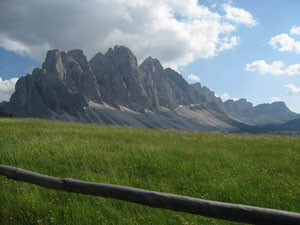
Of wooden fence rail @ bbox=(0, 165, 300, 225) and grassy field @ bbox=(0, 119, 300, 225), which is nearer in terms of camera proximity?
wooden fence rail @ bbox=(0, 165, 300, 225)

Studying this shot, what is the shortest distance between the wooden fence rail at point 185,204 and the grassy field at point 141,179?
106 centimetres

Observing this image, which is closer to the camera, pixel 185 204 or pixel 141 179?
pixel 185 204

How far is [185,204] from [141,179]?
166 inches

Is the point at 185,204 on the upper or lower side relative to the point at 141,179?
upper

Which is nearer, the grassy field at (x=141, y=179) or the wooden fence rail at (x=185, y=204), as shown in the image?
the wooden fence rail at (x=185, y=204)

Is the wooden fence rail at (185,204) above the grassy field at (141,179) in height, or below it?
above

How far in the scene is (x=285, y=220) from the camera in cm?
313

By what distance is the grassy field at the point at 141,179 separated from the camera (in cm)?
538

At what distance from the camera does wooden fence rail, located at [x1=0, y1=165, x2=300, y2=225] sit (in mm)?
3199

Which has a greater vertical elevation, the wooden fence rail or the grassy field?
the wooden fence rail

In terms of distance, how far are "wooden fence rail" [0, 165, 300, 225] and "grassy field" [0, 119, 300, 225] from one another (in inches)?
41.7

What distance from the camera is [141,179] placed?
7.72 metres

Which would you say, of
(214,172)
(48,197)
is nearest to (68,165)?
(48,197)

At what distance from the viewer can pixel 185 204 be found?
12.0ft
